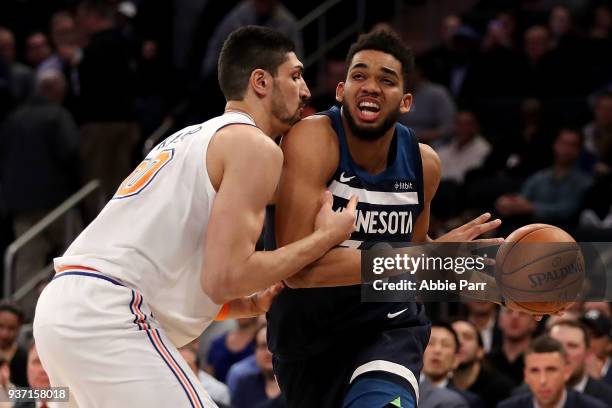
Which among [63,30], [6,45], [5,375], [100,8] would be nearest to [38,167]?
[100,8]

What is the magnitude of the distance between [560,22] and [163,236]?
30.3 feet

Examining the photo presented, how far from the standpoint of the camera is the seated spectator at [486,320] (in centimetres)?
981

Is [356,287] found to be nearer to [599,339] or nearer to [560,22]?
[599,339]

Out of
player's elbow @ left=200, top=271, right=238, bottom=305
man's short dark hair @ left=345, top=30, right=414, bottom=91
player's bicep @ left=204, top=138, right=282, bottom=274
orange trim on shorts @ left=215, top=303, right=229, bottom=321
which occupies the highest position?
man's short dark hair @ left=345, top=30, right=414, bottom=91

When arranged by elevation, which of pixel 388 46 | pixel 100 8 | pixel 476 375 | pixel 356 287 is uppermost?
pixel 100 8

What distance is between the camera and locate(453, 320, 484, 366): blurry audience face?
862cm

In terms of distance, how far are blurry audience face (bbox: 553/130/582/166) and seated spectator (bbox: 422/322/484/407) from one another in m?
3.01

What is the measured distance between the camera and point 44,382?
7555 mm

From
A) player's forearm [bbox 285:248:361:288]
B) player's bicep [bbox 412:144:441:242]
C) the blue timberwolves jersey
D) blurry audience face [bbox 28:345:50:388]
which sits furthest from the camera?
blurry audience face [bbox 28:345:50:388]

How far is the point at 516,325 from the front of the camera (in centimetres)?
922

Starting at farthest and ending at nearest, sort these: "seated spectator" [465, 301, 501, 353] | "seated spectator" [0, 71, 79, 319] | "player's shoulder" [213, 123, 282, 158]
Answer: "seated spectator" [0, 71, 79, 319] → "seated spectator" [465, 301, 501, 353] → "player's shoulder" [213, 123, 282, 158]

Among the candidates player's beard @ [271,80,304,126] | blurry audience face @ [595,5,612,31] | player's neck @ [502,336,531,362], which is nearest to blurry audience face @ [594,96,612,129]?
blurry audience face @ [595,5,612,31]

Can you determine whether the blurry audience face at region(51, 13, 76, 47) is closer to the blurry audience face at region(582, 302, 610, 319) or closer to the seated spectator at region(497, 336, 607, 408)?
the blurry audience face at region(582, 302, 610, 319)

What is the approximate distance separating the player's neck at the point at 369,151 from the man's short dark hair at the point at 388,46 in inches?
11.5
